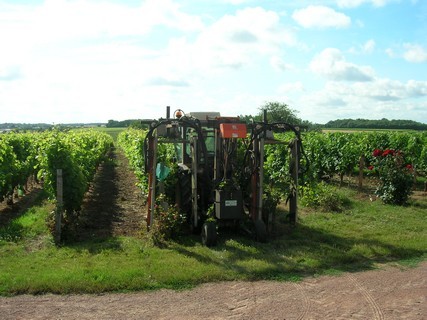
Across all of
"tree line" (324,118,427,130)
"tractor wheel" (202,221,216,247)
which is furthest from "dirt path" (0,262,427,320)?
"tree line" (324,118,427,130)

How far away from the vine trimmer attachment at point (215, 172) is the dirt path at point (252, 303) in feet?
6.92

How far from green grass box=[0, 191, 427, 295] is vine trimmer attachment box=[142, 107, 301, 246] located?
438 millimetres

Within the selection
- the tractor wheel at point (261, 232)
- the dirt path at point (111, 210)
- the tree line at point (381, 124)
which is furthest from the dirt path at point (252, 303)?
the tree line at point (381, 124)

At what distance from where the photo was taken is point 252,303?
18.2ft

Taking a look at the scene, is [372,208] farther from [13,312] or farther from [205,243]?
[13,312]

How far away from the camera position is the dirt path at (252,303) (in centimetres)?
520

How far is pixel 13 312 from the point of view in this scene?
5.23 meters

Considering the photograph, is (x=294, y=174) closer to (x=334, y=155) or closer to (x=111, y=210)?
(x=111, y=210)

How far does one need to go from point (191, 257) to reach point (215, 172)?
2.07 m

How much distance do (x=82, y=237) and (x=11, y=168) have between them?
15.3 ft

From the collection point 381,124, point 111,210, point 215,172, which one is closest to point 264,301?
point 215,172

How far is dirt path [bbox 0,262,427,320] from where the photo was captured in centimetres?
520

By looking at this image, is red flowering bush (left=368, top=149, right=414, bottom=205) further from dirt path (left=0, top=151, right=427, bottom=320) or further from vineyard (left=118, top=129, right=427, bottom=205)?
dirt path (left=0, top=151, right=427, bottom=320)

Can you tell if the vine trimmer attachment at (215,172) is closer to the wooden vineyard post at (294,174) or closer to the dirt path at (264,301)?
the wooden vineyard post at (294,174)
